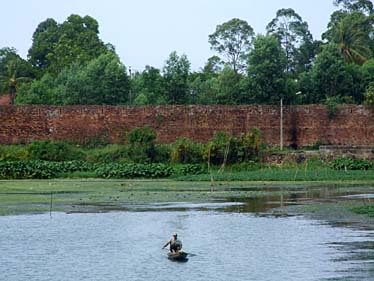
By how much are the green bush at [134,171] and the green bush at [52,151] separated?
343 centimetres

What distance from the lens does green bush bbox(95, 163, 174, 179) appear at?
37781 millimetres

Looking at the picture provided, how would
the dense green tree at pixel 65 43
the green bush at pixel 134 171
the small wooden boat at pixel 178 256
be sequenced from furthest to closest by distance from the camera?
the dense green tree at pixel 65 43, the green bush at pixel 134 171, the small wooden boat at pixel 178 256

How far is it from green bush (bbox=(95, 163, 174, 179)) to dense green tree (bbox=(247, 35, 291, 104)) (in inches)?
384

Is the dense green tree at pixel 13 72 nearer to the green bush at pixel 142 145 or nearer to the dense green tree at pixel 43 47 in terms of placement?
the dense green tree at pixel 43 47

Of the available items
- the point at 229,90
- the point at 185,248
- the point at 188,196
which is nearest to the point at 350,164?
the point at 229,90

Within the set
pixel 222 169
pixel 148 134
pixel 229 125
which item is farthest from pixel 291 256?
pixel 229 125

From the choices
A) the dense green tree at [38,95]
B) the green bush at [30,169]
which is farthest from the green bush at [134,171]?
the dense green tree at [38,95]

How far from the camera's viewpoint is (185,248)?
1881 cm

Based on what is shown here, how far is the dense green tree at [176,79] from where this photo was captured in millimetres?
48906

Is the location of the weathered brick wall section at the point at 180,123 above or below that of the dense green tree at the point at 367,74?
below

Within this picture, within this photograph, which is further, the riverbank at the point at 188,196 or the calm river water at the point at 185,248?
the riverbank at the point at 188,196

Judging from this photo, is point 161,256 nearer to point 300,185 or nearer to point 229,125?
point 300,185

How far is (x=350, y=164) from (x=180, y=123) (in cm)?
896

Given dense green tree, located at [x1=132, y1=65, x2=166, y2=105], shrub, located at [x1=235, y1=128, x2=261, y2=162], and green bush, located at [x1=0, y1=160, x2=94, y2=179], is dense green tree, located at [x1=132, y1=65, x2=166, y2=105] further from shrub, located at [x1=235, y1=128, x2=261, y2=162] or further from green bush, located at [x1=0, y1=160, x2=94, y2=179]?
green bush, located at [x1=0, y1=160, x2=94, y2=179]
